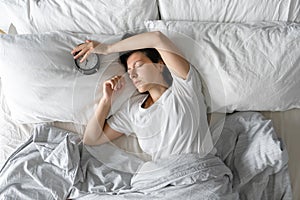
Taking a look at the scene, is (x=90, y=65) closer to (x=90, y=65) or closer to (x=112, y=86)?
(x=90, y=65)

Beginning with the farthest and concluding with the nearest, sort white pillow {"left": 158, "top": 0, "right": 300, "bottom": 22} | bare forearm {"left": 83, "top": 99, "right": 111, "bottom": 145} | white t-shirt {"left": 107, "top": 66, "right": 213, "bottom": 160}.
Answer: white pillow {"left": 158, "top": 0, "right": 300, "bottom": 22} < bare forearm {"left": 83, "top": 99, "right": 111, "bottom": 145} < white t-shirt {"left": 107, "top": 66, "right": 213, "bottom": 160}

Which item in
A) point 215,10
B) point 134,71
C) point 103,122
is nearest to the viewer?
point 134,71

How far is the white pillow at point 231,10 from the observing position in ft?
4.60

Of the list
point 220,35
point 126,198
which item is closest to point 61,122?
point 126,198

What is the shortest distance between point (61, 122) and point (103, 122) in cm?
30

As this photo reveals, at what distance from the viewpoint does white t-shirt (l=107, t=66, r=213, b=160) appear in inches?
46.2

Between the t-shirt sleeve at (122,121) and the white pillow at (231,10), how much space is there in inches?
18.0

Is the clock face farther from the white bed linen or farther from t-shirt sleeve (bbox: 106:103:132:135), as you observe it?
the white bed linen

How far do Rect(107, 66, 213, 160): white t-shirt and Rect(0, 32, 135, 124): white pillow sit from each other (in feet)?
1.05

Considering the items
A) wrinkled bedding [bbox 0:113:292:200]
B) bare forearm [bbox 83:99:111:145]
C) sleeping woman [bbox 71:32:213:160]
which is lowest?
wrinkled bedding [bbox 0:113:292:200]

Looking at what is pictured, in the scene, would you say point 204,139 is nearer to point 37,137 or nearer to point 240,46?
point 240,46

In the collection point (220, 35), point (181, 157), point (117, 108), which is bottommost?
point (181, 157)

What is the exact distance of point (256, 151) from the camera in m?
1.34

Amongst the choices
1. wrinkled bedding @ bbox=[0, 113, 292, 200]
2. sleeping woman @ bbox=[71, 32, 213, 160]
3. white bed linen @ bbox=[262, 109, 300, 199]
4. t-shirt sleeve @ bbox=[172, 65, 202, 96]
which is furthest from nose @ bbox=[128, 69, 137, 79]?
white bed linen @ bbox=[262, 109, 300, 199]
